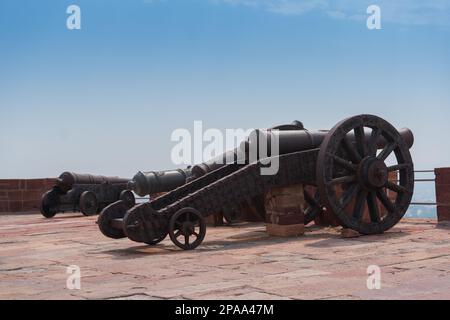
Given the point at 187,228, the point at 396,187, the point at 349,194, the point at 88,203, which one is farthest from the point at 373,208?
the point at 88,203

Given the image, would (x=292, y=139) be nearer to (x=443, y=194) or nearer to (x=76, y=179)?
(x=443, y=194)

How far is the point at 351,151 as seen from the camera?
9.12m

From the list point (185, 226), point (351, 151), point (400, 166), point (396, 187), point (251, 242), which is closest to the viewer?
point (185, 226)

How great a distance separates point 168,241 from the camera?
915cm

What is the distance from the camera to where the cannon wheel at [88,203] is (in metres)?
17.3

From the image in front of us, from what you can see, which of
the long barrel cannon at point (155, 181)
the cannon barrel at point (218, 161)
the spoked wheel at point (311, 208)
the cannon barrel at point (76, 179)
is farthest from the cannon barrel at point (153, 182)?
the spoked wheel at point (311, 208)

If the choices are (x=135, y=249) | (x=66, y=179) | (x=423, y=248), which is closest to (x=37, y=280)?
(x=135, y=249)

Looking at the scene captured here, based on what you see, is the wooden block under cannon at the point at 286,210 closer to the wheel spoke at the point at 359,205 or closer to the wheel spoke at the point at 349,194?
the wheel spoke at the point at 349,194

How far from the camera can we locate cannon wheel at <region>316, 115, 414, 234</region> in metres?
8.77

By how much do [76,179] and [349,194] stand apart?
35.3 feet

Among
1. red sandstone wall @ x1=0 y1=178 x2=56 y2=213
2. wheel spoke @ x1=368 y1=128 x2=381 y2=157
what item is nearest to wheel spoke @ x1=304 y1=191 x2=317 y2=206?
wheel spoke @ x1=368 y1=128 x2=381 y2=157

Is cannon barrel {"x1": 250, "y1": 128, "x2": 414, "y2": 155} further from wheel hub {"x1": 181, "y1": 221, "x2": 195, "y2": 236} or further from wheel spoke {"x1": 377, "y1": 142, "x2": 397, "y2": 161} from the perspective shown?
wheel hub {"x1": 181, "y1": 221, "x2": 195, "y2": 236}

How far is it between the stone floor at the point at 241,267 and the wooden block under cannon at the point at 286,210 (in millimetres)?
313

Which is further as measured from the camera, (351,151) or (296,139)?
(296,139)
